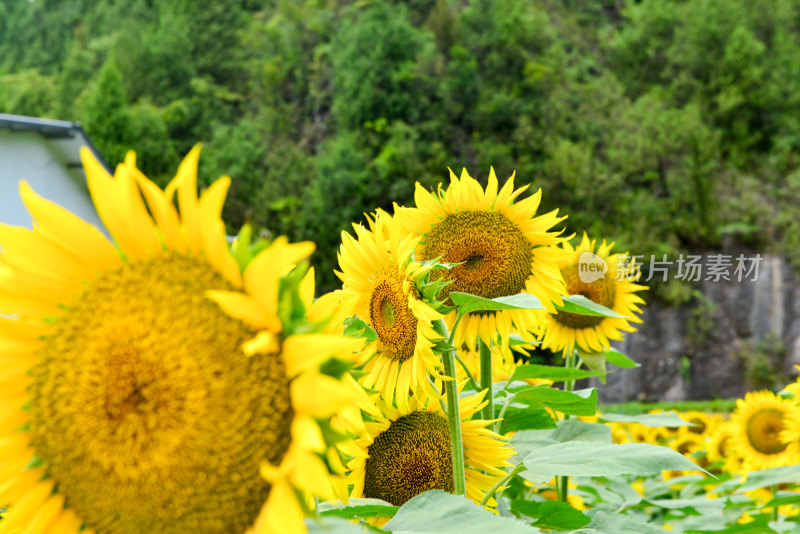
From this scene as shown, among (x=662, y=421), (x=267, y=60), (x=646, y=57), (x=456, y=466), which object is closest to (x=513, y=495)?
(x=662, y=421)

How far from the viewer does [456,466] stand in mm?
718

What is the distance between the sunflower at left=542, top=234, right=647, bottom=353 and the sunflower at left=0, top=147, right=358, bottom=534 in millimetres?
1055

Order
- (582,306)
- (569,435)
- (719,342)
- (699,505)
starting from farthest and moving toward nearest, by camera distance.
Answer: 1. (719,342)
2. (699,505)
3. (569,435)
4. (582,306)

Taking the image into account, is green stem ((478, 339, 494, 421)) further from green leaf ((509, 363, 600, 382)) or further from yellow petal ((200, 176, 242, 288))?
yellow petal ((200, 176, 242, 288))

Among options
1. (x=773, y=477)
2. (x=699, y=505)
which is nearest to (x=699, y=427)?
(x=699, y=505)

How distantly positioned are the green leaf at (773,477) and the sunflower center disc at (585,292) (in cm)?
42

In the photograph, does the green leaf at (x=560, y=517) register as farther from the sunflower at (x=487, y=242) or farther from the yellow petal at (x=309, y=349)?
the yellow petal at (x=309, y=349)

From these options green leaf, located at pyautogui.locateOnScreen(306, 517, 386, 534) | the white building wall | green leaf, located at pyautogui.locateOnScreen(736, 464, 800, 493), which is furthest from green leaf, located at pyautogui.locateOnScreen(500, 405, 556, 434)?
the white building wall

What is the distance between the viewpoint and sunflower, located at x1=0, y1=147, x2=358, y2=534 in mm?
396

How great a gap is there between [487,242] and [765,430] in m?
1.42

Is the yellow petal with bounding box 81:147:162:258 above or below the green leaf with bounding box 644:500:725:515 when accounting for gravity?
above

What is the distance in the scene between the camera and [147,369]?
0.41 meters

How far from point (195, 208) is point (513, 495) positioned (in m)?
0.93

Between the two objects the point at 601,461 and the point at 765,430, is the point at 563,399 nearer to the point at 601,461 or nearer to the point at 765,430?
the point at 601,461
